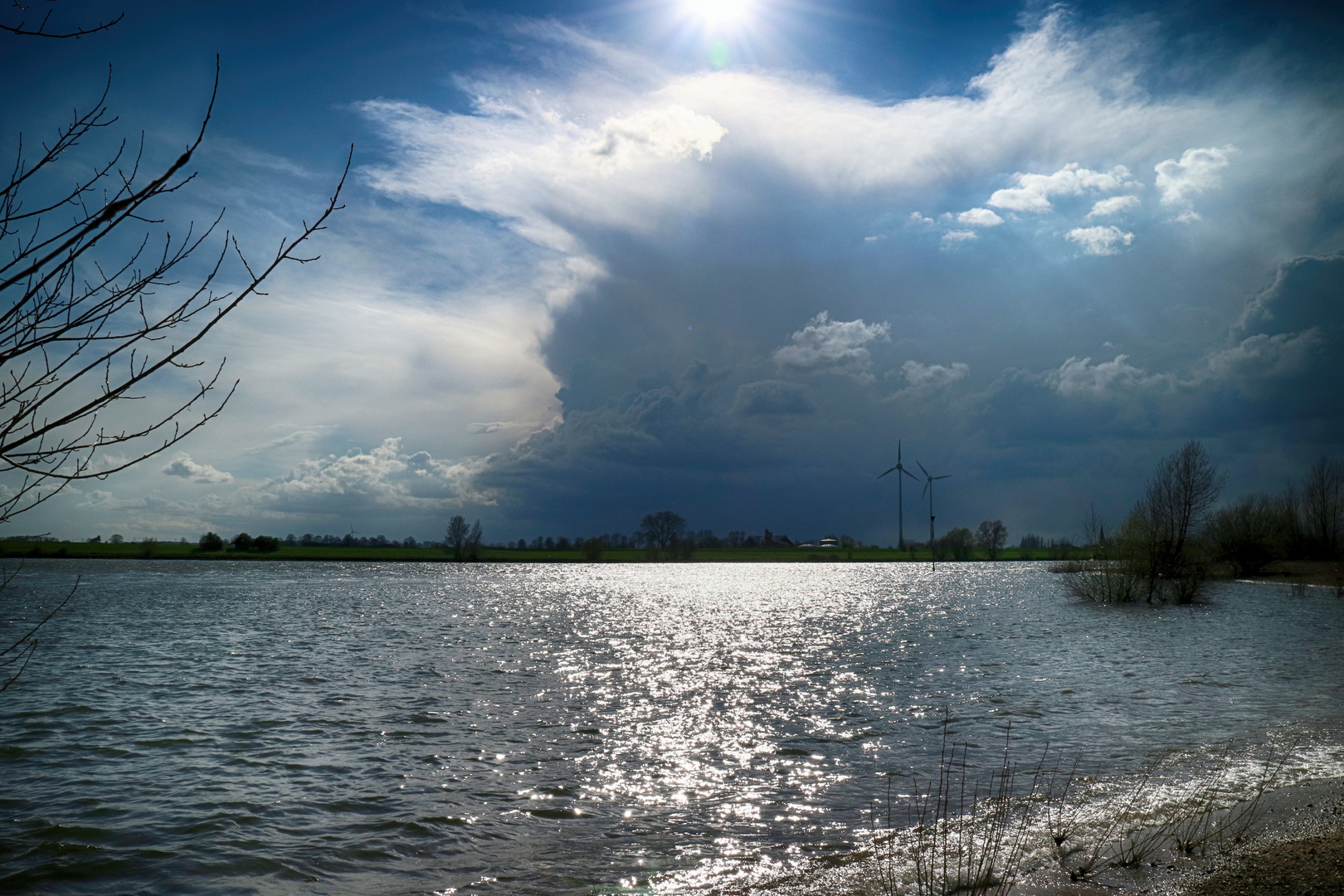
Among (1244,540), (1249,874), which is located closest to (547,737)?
(1249,874)

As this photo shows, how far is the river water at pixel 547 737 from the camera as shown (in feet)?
38.0

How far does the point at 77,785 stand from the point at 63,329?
15906 mm

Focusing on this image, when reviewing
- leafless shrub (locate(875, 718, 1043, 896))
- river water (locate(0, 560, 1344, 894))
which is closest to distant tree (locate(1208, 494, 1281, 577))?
river water (locate(0, 560, 1344, 894))

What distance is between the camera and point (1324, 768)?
47.4ft

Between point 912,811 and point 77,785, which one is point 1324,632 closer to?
point 912,811

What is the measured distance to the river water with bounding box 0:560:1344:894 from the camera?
11.6m

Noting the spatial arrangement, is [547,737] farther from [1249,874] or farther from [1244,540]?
[1244,540]

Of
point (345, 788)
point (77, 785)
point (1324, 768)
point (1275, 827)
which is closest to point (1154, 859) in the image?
point (1275, 827)

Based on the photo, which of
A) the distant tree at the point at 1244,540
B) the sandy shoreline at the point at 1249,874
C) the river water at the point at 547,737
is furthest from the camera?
the distant tree at the point at 1244,540

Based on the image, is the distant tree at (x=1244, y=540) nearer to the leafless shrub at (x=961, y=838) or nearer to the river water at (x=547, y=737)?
the river water at (x=547, y=737)

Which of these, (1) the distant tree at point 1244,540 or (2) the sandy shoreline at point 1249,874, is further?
(1) the distant tree at point 1244,540

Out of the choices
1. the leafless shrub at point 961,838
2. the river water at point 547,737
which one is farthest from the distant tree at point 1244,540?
the leafless shrub at point 961,838

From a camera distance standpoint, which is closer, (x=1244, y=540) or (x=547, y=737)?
(x=547, y=737)

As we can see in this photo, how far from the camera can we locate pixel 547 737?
19.2 m
